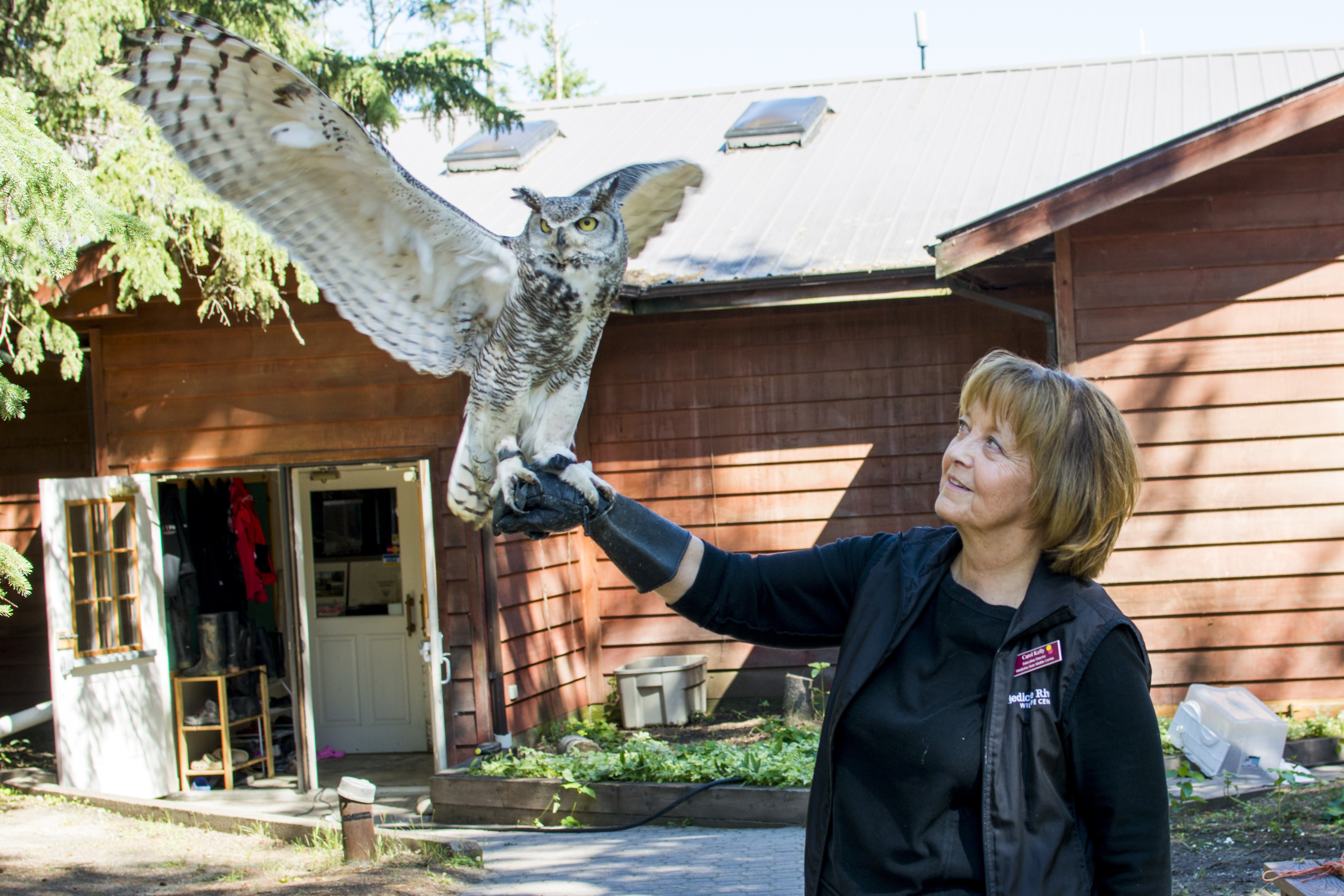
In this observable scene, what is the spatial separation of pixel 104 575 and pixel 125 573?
112 millimetres

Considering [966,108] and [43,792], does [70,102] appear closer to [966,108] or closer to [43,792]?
[43,792]

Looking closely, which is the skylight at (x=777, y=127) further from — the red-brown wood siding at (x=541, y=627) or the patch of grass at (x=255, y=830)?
the patch of grass at (x=255, y=830)

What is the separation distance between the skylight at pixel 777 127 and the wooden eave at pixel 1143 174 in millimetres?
4088

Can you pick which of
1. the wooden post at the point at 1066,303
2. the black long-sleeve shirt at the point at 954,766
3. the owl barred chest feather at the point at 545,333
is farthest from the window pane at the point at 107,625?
the black long-sleeve shirt at the point at 954,766

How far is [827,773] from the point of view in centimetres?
155

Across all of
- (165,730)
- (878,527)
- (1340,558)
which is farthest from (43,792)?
(1340,558)

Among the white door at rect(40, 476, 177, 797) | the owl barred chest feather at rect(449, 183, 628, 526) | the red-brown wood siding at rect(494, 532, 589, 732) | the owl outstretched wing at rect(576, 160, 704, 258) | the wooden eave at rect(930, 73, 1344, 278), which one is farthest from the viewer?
the red-brown wood siding at rect(494, 532, 589, 732)

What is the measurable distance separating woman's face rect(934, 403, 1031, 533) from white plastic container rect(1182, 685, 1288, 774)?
382 cm

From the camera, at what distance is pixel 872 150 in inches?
341

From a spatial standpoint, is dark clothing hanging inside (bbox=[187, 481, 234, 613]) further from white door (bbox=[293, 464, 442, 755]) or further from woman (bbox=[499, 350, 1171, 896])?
woman (bbox=[499, 350, 1171, 896])

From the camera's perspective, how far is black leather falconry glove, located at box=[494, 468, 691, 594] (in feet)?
5.65

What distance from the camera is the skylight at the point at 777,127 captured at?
8.95m

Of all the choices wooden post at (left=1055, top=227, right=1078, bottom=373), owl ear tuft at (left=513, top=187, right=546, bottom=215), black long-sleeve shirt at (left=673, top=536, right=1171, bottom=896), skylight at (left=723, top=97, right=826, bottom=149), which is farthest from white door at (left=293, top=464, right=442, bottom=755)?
black long-sleeve shirt at (left=673, top=536, right=1171, bottom=896)

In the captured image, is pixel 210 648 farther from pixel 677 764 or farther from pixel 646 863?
pixel 646 863
